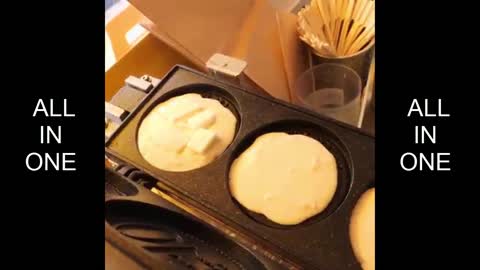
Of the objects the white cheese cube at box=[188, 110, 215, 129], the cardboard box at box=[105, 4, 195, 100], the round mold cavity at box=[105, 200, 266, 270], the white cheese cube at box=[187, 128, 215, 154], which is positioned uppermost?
the cardboard box at box=[105, 4, 195, 100]

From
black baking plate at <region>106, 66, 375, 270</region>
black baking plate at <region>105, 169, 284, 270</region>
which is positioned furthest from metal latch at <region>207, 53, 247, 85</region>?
black baking plate at <region>105, 169, 284, 270</region>

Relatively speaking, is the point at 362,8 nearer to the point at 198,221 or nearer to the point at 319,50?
the point at 319,50

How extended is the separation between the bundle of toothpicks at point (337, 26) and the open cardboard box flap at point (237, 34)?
6cm

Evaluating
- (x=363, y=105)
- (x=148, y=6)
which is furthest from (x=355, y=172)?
(x=148, y=6)

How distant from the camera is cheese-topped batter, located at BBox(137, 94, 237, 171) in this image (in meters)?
1.05

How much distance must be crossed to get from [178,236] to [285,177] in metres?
0.25

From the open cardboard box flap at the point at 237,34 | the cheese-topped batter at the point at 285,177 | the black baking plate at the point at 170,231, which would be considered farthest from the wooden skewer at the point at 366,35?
the black baking plate at the point at 170,231

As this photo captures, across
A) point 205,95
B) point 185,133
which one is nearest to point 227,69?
point 205,95

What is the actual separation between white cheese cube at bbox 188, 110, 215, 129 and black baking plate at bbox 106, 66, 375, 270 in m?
0.07

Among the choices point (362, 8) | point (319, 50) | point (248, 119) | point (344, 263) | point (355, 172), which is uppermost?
point (362, 8)

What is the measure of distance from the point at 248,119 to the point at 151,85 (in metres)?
0.29

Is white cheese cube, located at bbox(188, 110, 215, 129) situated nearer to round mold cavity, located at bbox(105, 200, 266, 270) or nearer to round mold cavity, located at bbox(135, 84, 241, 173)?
round mold cavity, located at bbox(135, 84, 241, 173)

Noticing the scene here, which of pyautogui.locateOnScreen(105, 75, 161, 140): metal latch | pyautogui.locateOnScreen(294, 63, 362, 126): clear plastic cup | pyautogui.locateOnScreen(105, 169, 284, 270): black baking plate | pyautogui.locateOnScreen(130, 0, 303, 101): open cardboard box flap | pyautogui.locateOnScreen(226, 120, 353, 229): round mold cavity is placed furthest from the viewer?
pyautogui.locateOnScreen(294, 63, 362, 126): clear plastic cup
